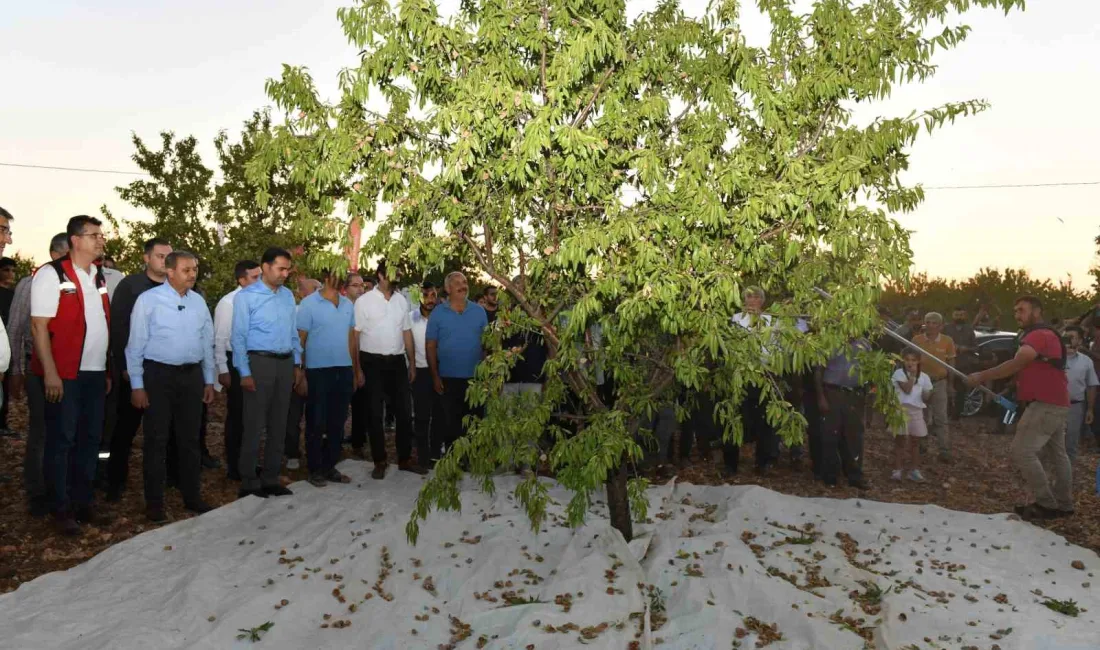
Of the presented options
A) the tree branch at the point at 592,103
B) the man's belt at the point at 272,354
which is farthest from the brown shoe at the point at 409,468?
the tree branch at the point at 592,103

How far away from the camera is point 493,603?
16.8 ft

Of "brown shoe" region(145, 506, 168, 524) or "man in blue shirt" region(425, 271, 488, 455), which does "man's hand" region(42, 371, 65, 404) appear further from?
"man in blue shirt" region(425, 271, 488, 455)

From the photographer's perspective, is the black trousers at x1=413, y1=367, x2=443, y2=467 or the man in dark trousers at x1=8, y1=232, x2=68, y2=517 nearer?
the man in dark trousers at x1=8, y1=232, x2=68, y2=517

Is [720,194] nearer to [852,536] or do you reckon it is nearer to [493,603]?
[493,603]

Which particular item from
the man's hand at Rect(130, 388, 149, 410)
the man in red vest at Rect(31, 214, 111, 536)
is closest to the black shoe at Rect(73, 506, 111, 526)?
the man in red vest at Rect(31, 214, 111, 536)

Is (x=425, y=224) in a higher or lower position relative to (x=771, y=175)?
lower

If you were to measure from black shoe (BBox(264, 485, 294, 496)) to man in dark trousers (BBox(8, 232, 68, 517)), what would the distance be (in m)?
1.60

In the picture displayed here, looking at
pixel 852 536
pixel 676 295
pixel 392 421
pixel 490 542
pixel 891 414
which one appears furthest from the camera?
pixel 392 421

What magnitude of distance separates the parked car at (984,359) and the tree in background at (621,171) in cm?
1021

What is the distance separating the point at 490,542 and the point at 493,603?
2.92ft

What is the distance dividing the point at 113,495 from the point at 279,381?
1585 mm

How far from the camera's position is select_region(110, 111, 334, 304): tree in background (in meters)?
19.1

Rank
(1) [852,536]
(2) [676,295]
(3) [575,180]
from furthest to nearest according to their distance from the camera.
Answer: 1. (1) [852,536]
2. (3) [575,180]
3. (2) [676,295]

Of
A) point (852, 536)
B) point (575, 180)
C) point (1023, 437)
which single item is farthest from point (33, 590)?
point (1023, 437)
